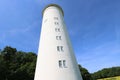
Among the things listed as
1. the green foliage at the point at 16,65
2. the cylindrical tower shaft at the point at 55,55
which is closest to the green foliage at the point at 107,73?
the green foliage at the point at 16,65

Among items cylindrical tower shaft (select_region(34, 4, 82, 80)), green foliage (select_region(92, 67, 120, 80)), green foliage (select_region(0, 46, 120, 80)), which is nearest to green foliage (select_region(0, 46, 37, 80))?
green foliage (select_region(0, 46, 120, 80))

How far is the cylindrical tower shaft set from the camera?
17.4 m

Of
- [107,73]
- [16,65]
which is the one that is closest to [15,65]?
[16,65]

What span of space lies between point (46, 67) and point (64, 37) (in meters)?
4.94

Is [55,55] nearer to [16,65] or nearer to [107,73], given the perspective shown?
[16,65]

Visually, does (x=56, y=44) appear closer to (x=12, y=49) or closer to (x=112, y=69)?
(x=12, y=49)

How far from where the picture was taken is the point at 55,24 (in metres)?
21.6

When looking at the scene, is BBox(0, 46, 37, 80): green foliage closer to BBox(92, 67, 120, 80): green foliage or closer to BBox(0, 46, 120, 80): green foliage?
BBox(0, 46, 120, 80): green foliage

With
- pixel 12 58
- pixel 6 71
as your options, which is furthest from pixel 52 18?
pixel 12 58

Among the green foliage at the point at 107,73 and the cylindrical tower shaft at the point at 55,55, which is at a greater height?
the green foliage at the point at 107,73

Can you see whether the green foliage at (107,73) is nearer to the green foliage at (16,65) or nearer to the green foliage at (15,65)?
the green foliage at (16,65)

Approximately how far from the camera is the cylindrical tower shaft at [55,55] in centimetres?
1742

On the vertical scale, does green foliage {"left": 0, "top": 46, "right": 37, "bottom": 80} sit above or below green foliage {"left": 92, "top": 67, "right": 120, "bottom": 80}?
below

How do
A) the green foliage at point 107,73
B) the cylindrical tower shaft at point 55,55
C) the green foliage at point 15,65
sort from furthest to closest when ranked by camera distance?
the green foliage at point 107,73 → the green foliage at point 15,65 → the cylindrical tower shaft at point 55,55
